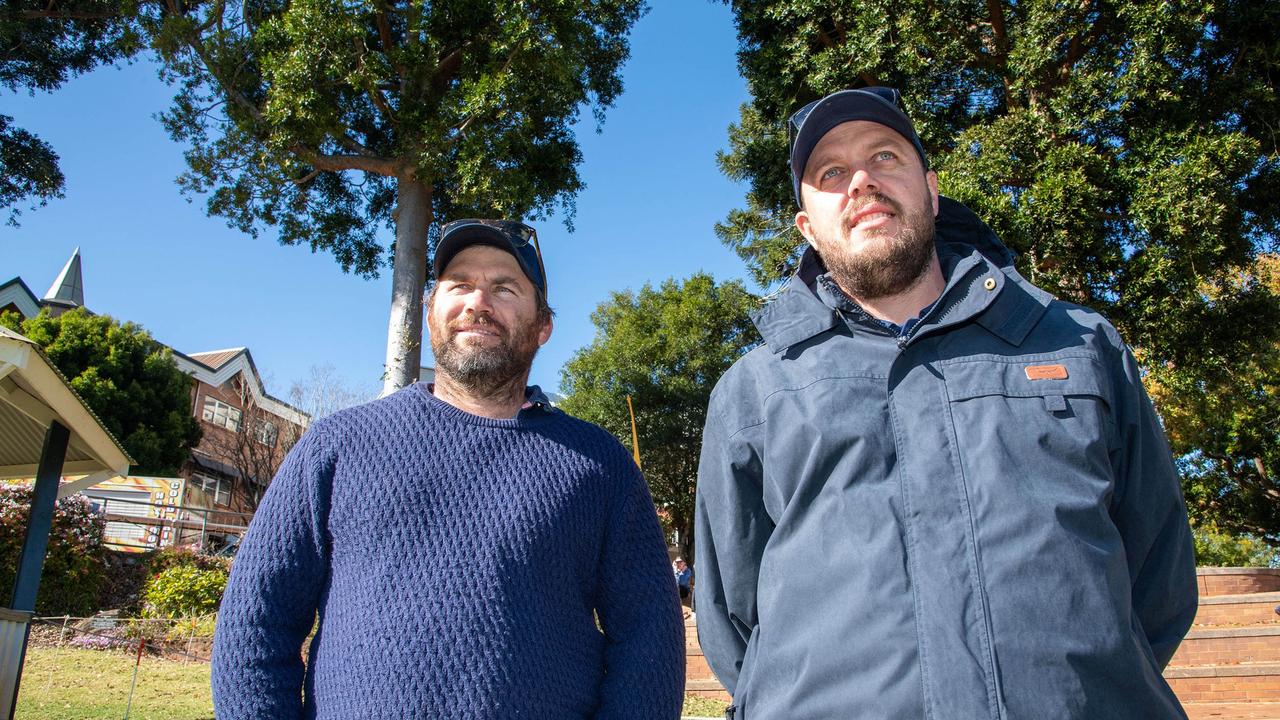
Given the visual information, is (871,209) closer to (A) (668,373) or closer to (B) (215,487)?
(A) (668,373)

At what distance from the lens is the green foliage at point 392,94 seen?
31.5 ft

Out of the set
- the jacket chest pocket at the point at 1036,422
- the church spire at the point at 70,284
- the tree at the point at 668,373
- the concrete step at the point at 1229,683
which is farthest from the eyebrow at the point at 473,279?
the church spire at the point at 70,284

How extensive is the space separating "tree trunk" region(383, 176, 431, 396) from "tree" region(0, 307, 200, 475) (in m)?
19.0

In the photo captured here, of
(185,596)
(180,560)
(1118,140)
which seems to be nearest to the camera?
(1118,140)

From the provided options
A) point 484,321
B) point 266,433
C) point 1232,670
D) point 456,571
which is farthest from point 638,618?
point 266,433

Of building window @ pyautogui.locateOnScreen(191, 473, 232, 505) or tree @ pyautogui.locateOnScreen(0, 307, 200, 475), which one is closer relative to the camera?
tree @ pyautogui.locateOnScreen(0, 307, 200, 475)

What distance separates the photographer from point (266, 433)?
25312mm

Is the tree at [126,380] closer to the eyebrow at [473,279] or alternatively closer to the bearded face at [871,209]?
the eyebrow at [473,279]

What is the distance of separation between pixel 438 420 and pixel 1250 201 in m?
11.0

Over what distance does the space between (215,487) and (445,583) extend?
3828cm

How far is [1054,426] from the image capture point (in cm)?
167

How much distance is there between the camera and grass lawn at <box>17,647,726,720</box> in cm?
692

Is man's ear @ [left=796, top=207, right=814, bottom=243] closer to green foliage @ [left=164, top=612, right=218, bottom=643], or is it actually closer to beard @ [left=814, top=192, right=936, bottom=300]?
beard @ [left=814, top=192, right=936, bottom=300]

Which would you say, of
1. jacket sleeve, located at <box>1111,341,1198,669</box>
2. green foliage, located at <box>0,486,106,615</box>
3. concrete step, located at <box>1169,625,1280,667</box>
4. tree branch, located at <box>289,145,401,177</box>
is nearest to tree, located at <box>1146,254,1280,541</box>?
concrete step, located at <box>1169,625,1280,667</box>
